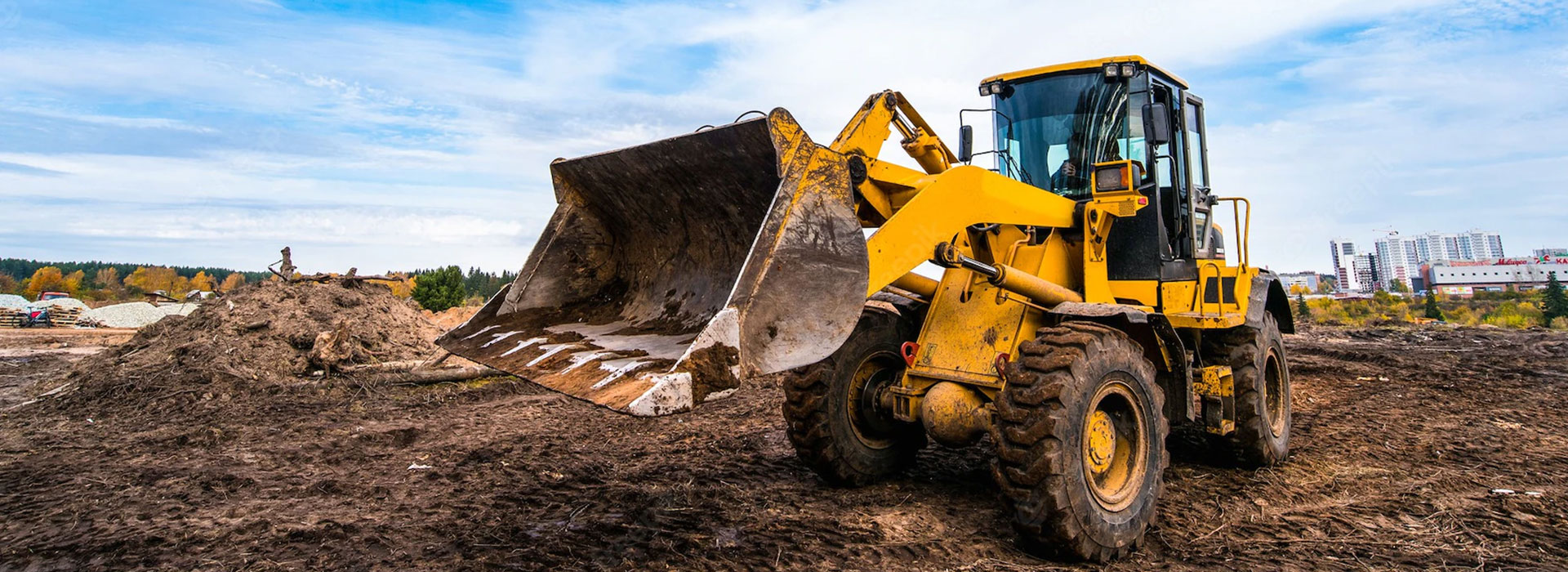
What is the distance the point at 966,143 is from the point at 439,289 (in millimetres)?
28398

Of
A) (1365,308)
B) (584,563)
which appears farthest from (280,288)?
(1365,308)

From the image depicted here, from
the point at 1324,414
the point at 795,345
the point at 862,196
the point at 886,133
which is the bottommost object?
the point at 1324,414

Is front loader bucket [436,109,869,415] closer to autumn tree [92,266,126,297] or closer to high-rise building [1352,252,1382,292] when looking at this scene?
autumn tree [92,266,126,297]

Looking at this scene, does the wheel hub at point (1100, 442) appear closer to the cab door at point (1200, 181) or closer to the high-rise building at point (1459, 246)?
the cab door at point (1200, 181)

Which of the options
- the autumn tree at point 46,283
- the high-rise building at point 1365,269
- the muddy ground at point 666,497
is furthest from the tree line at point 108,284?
the high-rise building at point 1365,269

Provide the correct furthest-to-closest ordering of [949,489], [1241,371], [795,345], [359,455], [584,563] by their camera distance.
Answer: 1. [359,455]
2. [1241,371]
3. [949,489]
4. [584,563]
5. [795,345]

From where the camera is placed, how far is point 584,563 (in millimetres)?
3980

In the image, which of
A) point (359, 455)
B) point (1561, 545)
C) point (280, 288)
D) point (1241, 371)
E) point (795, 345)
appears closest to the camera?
point (795, 345)

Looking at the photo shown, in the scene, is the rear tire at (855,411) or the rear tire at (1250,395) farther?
the rear tire at (1250,395)

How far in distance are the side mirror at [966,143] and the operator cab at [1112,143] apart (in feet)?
0.73

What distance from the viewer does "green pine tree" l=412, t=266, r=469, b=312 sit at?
30.0 metres

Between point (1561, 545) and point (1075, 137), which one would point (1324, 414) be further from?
point (1075, 137)

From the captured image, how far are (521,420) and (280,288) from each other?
805cm

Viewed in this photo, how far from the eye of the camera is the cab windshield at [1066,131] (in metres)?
5.59
